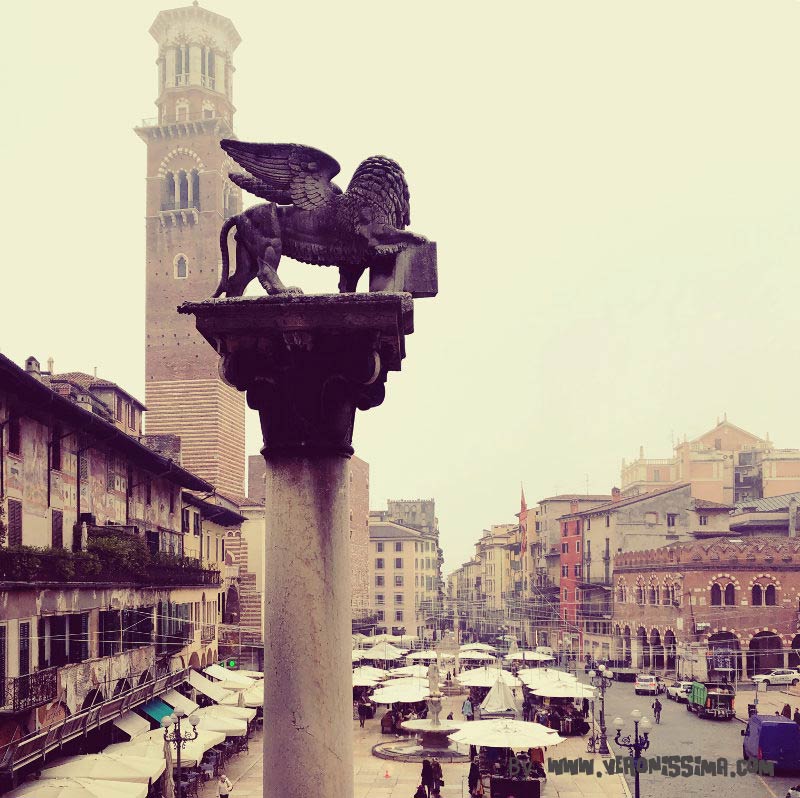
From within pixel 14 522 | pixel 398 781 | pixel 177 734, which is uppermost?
pixel 14 522

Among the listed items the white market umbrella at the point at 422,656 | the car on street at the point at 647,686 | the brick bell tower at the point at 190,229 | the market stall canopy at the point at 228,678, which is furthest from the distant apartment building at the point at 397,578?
the market stall canopy at the point at 228,678

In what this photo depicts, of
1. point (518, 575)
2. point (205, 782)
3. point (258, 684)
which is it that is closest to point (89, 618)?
point (205, 782)

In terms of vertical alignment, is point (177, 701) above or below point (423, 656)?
above

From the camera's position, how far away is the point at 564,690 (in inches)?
1577

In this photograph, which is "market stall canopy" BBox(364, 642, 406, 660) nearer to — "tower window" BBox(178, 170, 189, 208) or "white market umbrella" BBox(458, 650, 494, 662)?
"white market umbrella" BBox(458, 650, 494, 662)

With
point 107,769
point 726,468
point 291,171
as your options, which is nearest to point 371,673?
point 107,769

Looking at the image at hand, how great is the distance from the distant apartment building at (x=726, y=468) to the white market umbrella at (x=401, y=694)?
196ft

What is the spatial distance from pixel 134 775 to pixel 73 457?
10.3 meters

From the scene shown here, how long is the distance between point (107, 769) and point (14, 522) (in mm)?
6380

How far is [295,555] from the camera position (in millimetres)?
6461

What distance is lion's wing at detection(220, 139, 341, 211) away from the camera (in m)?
7.11

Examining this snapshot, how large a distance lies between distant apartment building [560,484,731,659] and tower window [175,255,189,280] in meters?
37.8

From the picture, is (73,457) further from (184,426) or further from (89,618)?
(184,426)

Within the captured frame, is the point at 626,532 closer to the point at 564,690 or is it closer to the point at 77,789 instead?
the point at 564,690
